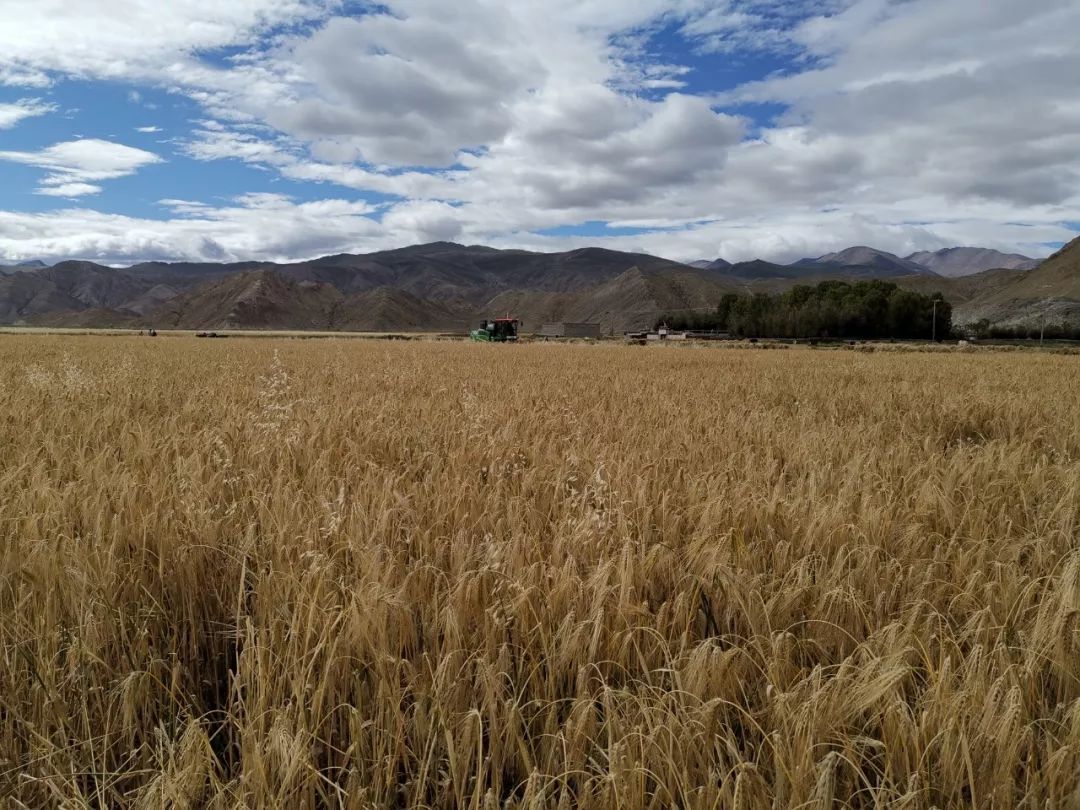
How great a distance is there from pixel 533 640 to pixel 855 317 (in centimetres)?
12094

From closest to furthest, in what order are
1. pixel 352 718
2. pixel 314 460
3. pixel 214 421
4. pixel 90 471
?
pixel 352 718 < pixel 90 471 < pixel 314 460 < pixel 214 421

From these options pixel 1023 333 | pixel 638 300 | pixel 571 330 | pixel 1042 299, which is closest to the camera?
pixel 1023 333

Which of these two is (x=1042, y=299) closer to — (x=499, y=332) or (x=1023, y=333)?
(x=1023, y=333)

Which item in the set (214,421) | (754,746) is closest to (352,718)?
(754,746)

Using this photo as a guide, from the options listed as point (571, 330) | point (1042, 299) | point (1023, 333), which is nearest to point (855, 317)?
point (1023, 333)

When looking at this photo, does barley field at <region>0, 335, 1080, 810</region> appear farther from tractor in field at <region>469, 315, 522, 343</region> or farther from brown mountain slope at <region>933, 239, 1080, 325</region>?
brown mountain slope at <region>933, 239, 1080, 325</region>

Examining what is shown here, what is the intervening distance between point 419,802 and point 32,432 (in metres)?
4.47

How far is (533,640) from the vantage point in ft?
5.58

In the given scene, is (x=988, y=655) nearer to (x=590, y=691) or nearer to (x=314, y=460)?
(x=590, y=691)

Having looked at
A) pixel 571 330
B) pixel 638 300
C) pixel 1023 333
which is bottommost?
pixel 1023 333

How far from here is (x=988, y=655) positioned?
5.56 ft

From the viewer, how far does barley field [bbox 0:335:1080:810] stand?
125 cm

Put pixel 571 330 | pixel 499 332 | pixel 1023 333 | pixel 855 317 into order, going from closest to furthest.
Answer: pixel 499 332 → pixel 855 317 → pixel 1023 333 → pixel 571 330

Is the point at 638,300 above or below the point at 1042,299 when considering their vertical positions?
above
